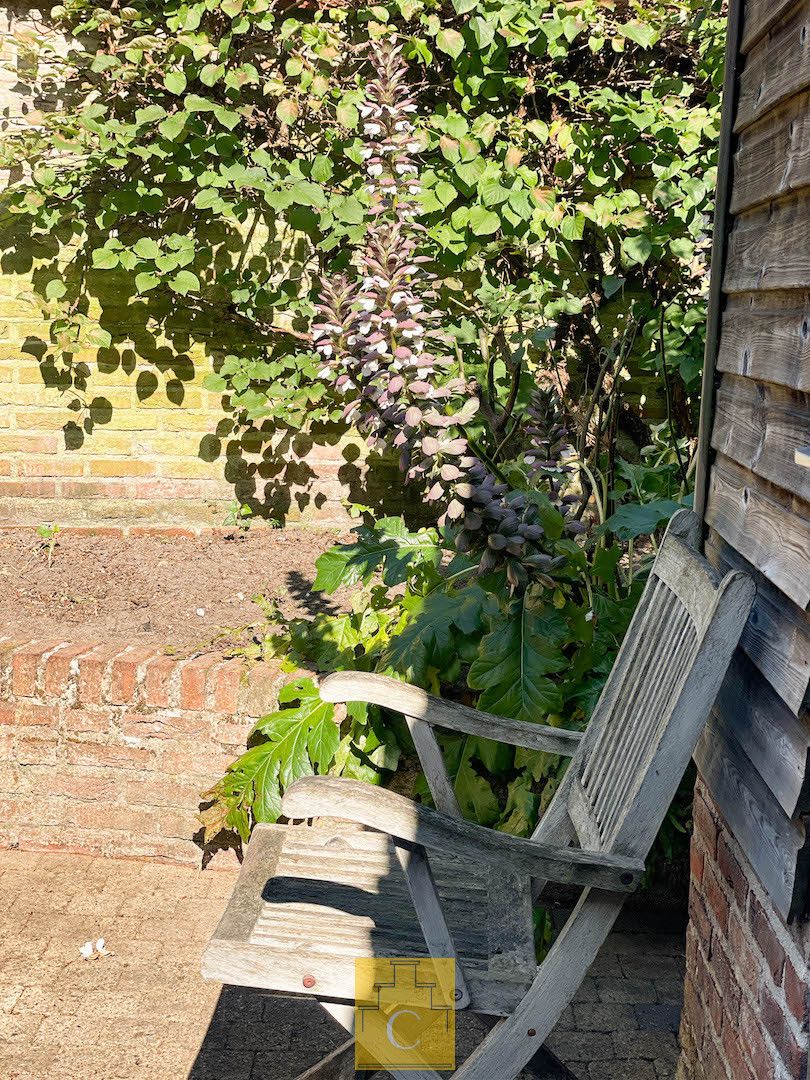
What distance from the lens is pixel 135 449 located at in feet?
16.8

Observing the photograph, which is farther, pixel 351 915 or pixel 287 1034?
pixel 287 1034

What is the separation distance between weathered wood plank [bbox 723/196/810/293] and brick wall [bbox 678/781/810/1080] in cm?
96

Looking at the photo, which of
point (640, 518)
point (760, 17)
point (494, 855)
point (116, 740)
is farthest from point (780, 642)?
point (116, 740)

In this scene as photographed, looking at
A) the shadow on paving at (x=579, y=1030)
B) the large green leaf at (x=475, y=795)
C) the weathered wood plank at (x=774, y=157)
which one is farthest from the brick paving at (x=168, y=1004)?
the weathered wood plank at (x=774, y=157)

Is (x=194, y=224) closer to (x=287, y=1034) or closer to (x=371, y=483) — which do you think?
(x=371, y=483)

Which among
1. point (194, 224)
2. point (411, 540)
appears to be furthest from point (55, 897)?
point (194, 224)

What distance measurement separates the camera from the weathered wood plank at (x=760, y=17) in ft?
5.95

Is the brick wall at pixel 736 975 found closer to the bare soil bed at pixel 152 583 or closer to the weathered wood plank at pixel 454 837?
the weathered wood plank at pixel 454 837

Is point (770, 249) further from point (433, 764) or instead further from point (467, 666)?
point (467, 666)

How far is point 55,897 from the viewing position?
3.40m

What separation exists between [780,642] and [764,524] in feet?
0.73

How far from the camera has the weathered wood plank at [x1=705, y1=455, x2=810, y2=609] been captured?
5.30 feet

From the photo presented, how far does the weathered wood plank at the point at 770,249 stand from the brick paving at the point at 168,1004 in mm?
1840

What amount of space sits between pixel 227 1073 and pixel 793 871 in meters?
1.62
